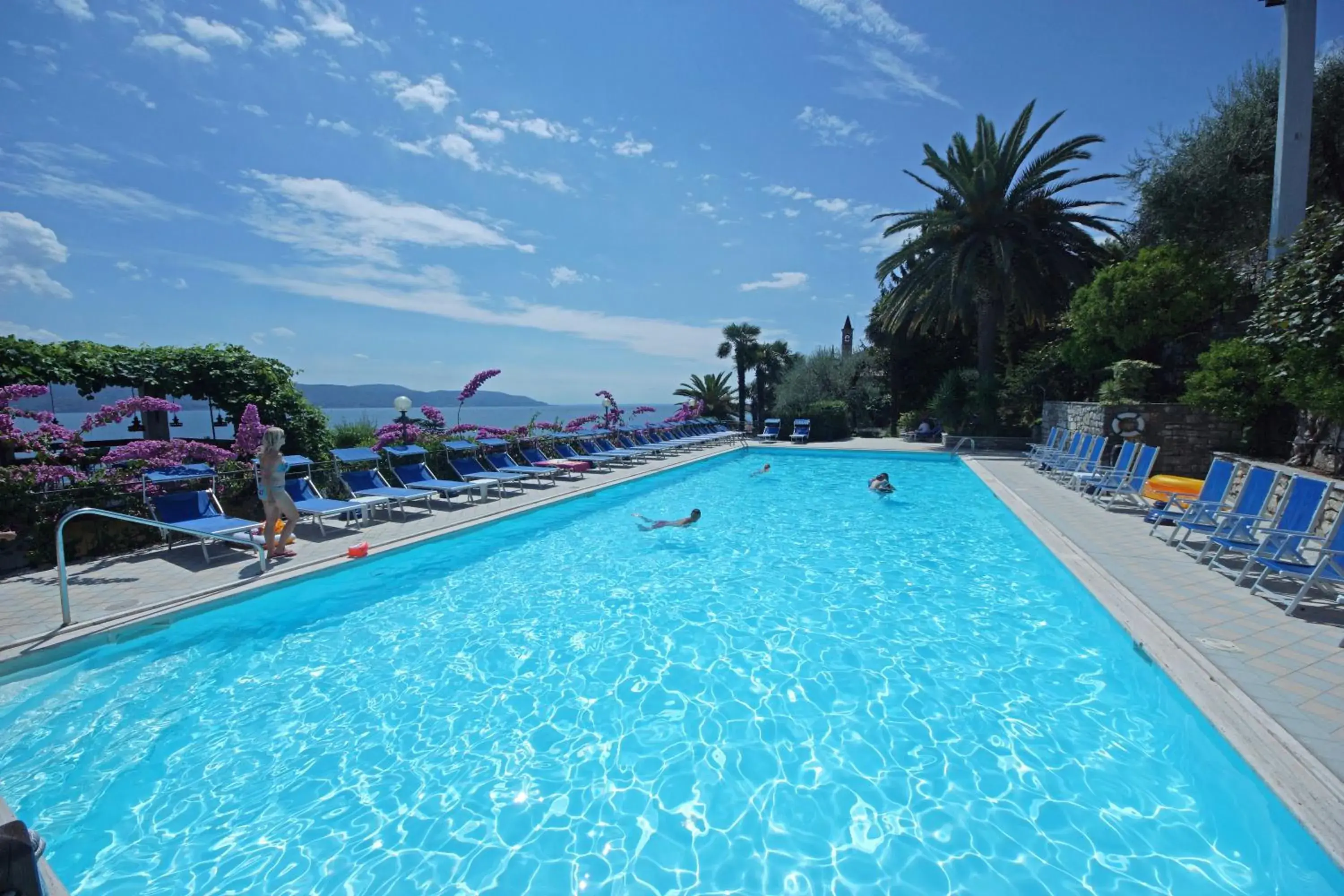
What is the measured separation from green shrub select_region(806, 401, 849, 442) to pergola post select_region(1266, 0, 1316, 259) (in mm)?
13736

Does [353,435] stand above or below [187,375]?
below

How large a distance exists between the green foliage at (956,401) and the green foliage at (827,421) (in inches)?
143

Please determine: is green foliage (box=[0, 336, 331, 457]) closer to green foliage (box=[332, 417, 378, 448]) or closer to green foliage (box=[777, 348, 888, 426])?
green foliage (box=[332, 417, 378, 448])

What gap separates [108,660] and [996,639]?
26.0ft

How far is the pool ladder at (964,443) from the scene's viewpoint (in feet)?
59.9

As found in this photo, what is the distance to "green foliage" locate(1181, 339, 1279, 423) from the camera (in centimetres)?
941

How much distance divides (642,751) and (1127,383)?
13.9 meters

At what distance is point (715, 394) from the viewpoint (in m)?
28.2

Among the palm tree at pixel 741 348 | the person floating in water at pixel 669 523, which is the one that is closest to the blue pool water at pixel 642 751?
the person floating in water at pixel 669 523

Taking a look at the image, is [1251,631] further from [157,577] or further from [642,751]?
[157,577]

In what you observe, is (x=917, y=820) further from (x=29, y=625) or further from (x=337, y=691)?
(x=29, y=625)

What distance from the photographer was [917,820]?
127 inches

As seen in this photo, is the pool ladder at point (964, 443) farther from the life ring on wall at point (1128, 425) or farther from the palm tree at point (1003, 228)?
the life ring on wall at point (1128, 425)

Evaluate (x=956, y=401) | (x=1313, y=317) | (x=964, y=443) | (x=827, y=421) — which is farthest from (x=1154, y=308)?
(x=827, y=421)
